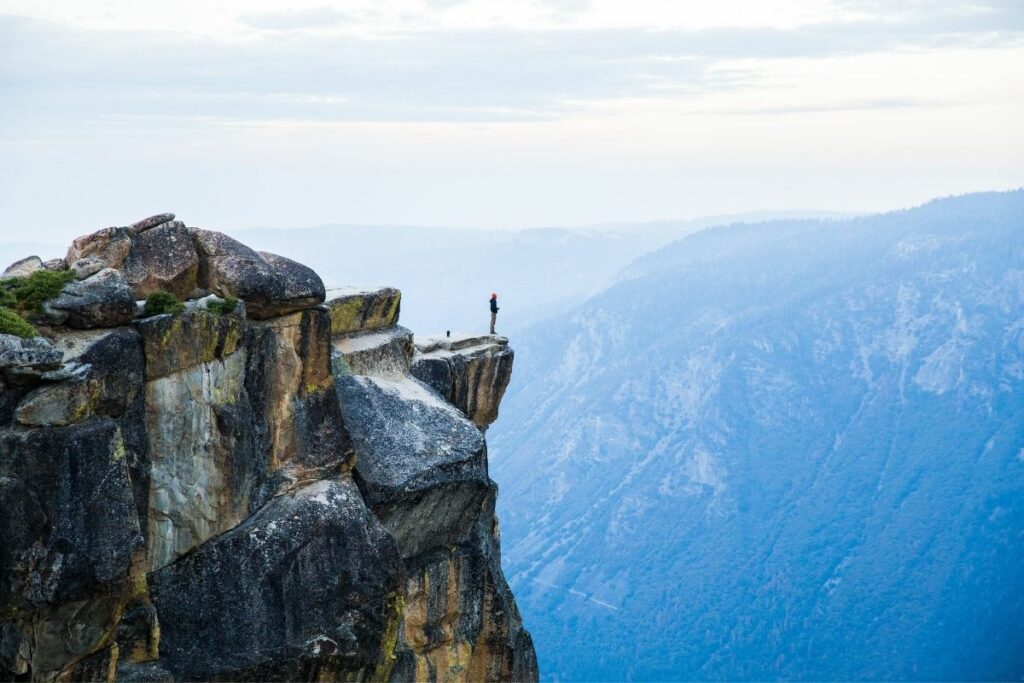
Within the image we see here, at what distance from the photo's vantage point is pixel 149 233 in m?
30.0

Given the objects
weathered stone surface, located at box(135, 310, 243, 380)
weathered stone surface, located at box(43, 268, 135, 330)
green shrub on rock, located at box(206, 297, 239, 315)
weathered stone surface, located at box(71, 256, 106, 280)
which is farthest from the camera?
green shrub on rock, located at box(206, 297, 239, 315)

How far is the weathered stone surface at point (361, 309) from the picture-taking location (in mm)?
34344

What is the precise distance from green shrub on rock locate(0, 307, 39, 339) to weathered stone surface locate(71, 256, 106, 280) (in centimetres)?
214

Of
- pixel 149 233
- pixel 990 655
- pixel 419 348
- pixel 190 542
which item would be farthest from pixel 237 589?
pixel 990 655

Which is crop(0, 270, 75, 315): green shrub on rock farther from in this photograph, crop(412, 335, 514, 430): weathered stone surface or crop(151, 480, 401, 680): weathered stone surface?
crop(412, 335, 514, 430): weathered stone surface

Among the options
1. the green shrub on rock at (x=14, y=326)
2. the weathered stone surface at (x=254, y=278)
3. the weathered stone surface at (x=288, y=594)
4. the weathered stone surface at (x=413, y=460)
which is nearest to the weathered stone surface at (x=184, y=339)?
the weathered stone surface at (x=254, y=278)

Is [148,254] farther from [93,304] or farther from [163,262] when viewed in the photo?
[93,304]

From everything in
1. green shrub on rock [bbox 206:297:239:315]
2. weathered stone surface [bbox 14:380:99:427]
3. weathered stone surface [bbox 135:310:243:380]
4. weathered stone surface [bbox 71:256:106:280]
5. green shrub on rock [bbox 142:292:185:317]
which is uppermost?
weathered stone surface [bbox 71:256:106:280]

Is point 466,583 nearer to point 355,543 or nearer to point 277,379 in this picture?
point 355,543

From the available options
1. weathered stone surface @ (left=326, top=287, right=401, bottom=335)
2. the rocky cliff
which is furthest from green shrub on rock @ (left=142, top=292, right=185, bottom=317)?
weathered stone surface @ (left=326, top=287, right=401, bottom=335)

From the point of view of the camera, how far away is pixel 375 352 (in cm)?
3453

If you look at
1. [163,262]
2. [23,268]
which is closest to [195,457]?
[163,262]

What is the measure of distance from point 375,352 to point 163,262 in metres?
6.87

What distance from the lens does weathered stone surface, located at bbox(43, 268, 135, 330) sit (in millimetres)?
26531
